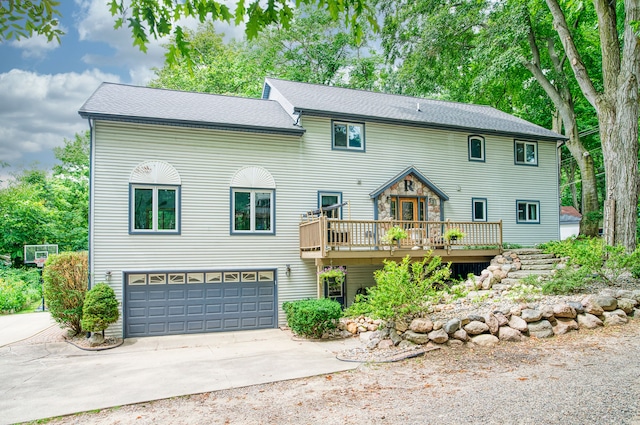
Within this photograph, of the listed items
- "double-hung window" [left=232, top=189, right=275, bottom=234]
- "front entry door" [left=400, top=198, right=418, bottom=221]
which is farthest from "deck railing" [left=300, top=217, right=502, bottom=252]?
"double-hung window" [left=232, top=189, right=275, bottom=234]

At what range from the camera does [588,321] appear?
31.6 feet

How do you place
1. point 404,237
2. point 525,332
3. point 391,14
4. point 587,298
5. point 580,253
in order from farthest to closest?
1. point 391,14
2. point 404,237
3. point 580,253
4. point 587,298
5. point 525,332

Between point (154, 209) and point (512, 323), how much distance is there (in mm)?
10000

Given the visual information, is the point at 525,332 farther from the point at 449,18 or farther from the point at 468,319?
the point at 449,18

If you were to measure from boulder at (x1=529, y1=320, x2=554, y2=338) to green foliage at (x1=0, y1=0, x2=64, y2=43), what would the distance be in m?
9.57

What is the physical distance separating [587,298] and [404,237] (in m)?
5.30

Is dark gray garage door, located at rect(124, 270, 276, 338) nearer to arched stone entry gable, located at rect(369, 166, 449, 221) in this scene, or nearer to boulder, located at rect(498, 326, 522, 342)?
arched stone entry gable, located at rect(369, 166, 449, 221)

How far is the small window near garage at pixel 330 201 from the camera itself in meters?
15.1

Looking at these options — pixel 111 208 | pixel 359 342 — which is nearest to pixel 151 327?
pixel 111 208

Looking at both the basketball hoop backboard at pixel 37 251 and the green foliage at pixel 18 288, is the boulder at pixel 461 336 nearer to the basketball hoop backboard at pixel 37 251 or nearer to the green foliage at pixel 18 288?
the green foliage at pixel 18 288

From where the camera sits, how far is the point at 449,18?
2075 cm

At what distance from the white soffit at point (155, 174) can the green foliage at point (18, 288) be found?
1028cm

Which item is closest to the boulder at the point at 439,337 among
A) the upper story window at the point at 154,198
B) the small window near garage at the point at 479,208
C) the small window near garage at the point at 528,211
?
the upper story window at the point at 154,198

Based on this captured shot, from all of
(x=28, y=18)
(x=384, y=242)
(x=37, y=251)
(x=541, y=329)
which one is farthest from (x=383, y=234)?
(x=37, y=251)
